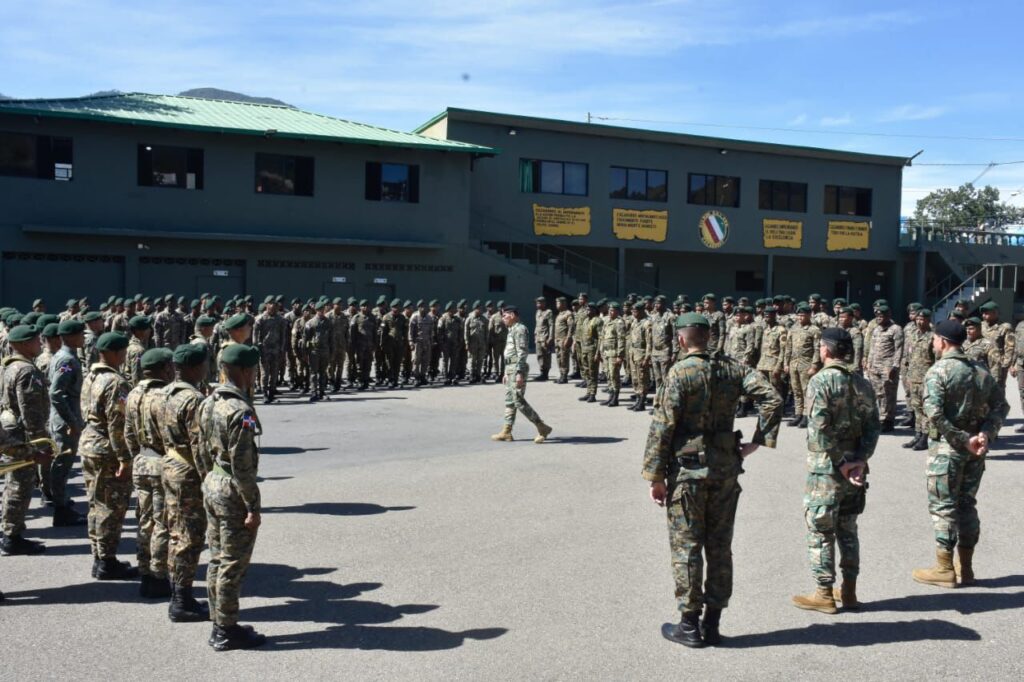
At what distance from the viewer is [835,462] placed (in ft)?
18.9

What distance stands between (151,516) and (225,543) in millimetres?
1409

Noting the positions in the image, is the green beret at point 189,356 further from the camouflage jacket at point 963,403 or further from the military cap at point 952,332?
the military cap at point 952,332

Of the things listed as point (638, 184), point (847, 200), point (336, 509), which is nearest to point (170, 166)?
point (638, 184)

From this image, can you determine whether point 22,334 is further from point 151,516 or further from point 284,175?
point 284,175

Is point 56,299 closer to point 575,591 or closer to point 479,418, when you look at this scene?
point 479,418

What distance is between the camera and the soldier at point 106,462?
6.43 metres

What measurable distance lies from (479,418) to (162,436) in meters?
9.23

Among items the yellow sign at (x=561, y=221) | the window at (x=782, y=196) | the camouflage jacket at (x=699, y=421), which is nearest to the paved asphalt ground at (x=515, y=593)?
the camouflage jacket at (x=699, y=421)

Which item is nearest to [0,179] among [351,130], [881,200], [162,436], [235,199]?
[235,199]

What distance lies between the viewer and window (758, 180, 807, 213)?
35.7 meters

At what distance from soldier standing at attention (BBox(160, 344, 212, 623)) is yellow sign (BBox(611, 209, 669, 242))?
2807 centimetres

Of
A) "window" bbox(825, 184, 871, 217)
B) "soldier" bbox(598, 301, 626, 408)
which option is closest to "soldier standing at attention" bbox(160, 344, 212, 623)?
"soldier" bbox(598, 301, 626, 408)

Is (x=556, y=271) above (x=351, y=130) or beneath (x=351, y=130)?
beneath

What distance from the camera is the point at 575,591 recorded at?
6.14 metres
